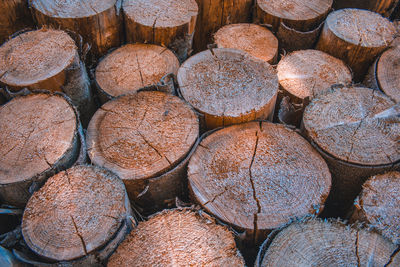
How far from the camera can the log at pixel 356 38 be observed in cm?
279

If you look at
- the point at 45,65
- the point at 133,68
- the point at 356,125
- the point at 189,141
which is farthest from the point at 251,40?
the point at 45,65

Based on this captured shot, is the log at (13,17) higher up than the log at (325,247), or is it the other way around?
the log at (13,17)

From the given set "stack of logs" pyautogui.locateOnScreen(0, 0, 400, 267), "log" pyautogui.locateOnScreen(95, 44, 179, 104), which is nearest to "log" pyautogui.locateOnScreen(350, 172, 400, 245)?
"stack of logs" pyautogui.locateOnScreen(0, 0, 400, 267)

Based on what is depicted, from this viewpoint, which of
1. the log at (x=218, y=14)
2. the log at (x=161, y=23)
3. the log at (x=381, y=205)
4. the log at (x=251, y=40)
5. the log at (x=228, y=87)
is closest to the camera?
the log at (x=381, y=205)

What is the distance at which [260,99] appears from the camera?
226 centimetres

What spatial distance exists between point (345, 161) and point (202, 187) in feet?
3.13

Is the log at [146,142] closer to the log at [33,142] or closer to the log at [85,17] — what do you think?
the log at [33,142]

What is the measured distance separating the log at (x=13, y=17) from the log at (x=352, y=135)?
8.82ft

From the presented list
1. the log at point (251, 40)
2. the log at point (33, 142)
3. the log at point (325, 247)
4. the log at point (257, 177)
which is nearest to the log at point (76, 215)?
the log at point (33, 142)

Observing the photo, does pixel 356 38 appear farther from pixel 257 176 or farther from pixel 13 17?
pixel 13 17

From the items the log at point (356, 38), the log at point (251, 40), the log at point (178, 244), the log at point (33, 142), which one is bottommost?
the log at point (178, 244)

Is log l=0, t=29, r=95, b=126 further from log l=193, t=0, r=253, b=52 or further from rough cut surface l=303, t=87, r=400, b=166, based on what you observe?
rough cut surface l=303, t=87, r=400, b=166

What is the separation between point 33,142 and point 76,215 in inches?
24.5

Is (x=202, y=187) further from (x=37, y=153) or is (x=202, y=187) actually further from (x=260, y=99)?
(x=37, y=153)
